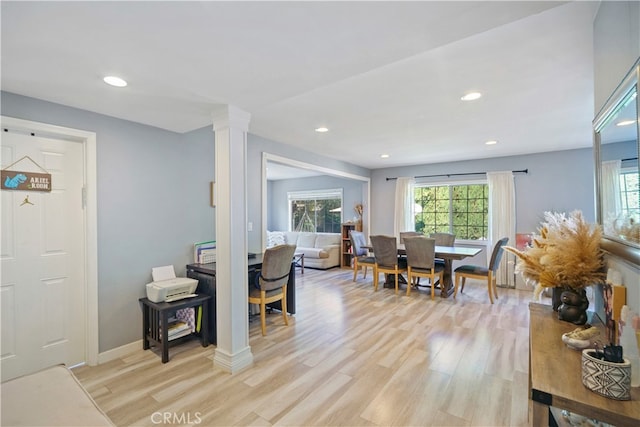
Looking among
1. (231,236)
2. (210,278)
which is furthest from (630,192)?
(210,278)

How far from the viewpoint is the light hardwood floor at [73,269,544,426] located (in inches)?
74.7

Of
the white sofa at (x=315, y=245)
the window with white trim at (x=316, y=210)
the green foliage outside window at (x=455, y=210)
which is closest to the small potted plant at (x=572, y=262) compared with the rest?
the green foliage outside window at (x=455, y=210)

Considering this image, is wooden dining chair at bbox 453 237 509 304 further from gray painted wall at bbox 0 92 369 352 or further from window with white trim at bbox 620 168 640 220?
gray painted wall at bbox 0 92 369 352

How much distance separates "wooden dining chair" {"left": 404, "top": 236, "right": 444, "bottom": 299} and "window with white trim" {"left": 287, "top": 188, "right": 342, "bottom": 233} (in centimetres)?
314

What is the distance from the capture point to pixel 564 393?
0.87 metres

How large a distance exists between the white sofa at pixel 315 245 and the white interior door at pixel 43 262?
4225 millimetres

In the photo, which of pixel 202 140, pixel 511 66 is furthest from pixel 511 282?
pixel 202 140

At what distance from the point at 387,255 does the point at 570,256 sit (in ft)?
11.5

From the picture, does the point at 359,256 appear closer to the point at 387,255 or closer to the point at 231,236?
the point at 387,255

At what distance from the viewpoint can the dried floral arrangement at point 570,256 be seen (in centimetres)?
136

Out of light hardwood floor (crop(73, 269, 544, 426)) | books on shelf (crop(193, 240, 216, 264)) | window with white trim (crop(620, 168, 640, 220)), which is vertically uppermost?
window with white trim (crop(620, 168, 640, 220))

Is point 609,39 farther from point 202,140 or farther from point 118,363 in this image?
point 118,363

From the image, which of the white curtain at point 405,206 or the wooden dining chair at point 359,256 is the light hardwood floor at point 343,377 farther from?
the white curtain at point 405,206

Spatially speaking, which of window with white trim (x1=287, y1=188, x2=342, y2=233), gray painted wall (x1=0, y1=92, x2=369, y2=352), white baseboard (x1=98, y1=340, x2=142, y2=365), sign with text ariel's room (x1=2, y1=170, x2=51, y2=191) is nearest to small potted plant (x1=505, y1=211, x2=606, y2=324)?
gray painted wall (x1=0, y1=92, x2=369, y2=352)
